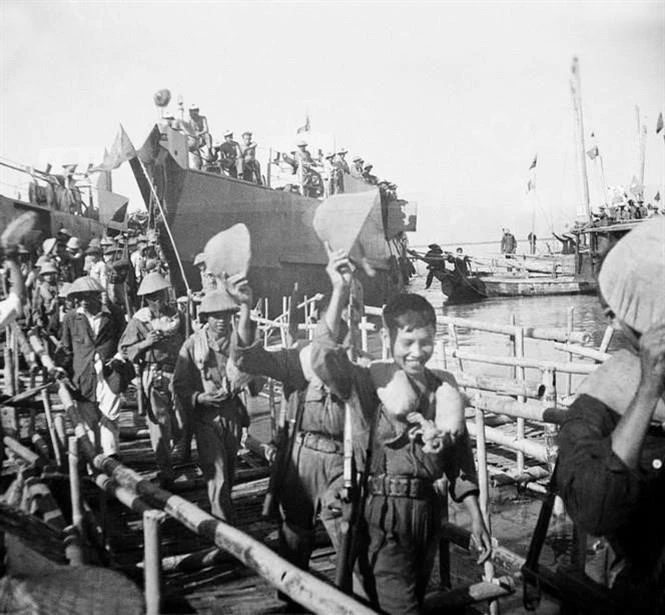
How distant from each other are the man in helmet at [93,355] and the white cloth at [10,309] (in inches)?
72.0

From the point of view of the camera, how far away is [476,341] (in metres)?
14.5

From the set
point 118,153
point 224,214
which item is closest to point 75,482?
point 118,153

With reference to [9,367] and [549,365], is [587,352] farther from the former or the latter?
[9,367]

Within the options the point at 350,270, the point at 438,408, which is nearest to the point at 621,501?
the point at 438,408

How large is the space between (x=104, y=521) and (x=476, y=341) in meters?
12.1

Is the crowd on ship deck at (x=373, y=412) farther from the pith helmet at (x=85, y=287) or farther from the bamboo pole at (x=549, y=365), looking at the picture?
the bamboo pole at (x=549, y=365)

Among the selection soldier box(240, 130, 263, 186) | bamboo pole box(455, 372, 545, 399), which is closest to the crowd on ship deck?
bamboo pole box(455, 372, 545, 399)

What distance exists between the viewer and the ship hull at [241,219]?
5551 millimetres

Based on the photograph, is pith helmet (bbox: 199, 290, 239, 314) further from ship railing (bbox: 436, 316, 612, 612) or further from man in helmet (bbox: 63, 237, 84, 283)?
man in helmet (bbox: 63, 237, 84, 283)

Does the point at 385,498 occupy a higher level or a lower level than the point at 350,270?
lower

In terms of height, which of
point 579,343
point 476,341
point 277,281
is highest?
point 277,281

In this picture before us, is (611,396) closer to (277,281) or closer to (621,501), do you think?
(621,501)

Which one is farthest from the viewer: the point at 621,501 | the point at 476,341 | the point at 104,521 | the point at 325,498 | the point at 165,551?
the point at 476,341

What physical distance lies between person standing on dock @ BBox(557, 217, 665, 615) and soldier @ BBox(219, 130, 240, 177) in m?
6.66
